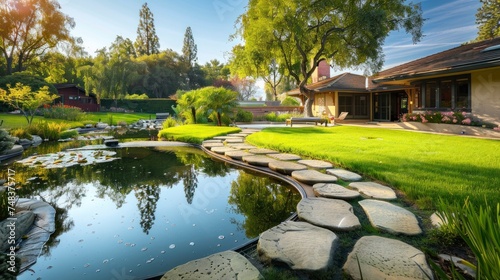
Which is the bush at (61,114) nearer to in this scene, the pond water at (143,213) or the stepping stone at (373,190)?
the pond water at (143,213)

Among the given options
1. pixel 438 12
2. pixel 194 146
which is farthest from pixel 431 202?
pixel 438 12

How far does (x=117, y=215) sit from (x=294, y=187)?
258cm

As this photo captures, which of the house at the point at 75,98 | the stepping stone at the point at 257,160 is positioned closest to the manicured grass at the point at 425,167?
the stepping stone at the point at 257,160

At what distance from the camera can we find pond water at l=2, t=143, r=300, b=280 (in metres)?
2.45

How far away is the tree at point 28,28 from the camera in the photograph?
28.0 meters

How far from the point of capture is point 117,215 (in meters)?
3.50

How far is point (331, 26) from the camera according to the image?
17750 mm

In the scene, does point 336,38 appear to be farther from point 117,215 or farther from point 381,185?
point 117,215

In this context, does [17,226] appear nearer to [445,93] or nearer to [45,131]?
[45,131]

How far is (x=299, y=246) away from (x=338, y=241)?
364 mm

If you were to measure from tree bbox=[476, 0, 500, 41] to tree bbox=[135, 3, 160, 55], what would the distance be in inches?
1850

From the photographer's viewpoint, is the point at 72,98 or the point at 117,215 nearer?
the point at 117,215

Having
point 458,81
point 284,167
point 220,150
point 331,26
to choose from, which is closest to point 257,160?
point 284,167

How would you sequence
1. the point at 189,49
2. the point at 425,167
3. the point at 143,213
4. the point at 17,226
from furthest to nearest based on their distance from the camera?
the point at 189,49 → the point at 425,167 → the point at 143,213 → the point at 17,226
